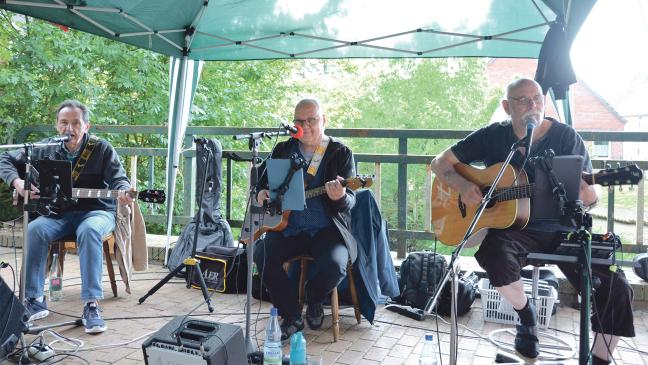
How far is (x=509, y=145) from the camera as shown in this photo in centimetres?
312

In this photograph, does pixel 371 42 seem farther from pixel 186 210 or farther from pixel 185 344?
pixel 185 344

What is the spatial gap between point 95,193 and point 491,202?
2.57 m

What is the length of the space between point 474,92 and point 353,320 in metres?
8.95

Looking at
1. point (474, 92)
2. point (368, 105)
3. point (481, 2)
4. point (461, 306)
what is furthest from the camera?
point (368, 105)

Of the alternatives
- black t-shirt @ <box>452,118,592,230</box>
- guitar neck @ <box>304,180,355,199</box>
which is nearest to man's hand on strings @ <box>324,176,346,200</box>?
guitar neck @ <box>304,180,355,199</box>

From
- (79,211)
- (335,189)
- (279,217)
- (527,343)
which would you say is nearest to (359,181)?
(335,189)

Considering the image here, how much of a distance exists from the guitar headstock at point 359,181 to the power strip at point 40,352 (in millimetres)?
1830

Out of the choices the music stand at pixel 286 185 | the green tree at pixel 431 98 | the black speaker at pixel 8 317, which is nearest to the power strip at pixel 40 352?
the black speaker at pixel 8 317

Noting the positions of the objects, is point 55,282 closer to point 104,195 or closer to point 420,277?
point 104,195

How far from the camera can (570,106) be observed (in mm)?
4066

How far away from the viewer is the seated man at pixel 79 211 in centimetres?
360

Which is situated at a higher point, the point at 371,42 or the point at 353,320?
the point at 371,42

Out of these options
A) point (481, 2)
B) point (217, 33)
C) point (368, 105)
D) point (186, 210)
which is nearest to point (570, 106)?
point (481, 2)

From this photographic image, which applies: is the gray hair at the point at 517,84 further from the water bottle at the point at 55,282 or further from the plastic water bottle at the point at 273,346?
the water bottle at the point at 55,282
